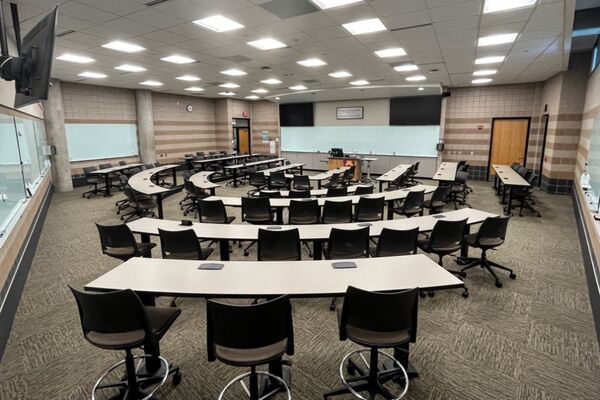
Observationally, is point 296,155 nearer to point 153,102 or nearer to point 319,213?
point 153,102

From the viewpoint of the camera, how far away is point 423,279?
2.35 m

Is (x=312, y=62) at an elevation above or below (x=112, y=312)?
above

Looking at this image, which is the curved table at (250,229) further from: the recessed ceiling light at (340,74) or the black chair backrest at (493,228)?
the recessed ceiling light at (340,74)

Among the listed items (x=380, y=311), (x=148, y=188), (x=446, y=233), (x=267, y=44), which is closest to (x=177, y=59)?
(x=267, y=44)

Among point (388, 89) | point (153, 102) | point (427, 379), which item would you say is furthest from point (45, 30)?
point (153, 102)

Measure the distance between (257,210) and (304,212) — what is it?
738mm

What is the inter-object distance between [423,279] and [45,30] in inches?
151

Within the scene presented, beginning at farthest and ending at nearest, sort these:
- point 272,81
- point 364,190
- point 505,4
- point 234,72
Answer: point 272,81
point 234,72
point 364,190
point 505,4

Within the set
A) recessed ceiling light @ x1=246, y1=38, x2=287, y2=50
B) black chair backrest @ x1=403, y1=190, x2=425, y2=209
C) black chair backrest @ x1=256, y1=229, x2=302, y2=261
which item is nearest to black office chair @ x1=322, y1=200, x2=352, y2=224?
black chair backrest @ x1=403, y1=190, x2=425, y2=209

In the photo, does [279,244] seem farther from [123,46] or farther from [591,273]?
[123,46]

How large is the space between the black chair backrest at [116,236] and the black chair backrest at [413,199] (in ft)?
13.5

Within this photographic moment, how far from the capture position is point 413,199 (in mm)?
5621

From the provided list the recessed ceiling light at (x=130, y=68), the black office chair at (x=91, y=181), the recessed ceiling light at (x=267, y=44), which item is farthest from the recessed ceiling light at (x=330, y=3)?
the black office chair at (x=91, y=181)

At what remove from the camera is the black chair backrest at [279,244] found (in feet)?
11.3
